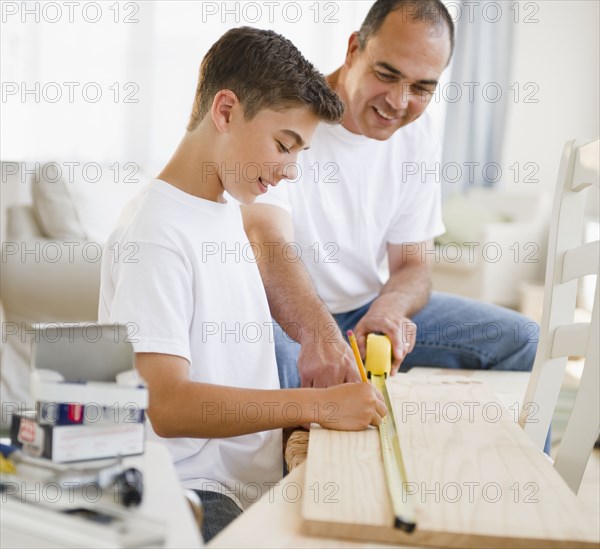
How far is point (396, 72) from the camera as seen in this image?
1.74m

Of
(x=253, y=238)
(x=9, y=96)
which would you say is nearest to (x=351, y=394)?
(x=253, y=238)

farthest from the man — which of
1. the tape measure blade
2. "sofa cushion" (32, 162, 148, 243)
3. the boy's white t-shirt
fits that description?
"sofa cushion" (32, 162, 148, 243)

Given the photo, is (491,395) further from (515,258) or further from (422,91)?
(515,258)

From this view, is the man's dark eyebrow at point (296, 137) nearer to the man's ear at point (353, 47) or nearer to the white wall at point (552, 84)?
the man's ear at point (353, 47)

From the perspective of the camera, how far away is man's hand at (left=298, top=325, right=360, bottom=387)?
126 centimetres

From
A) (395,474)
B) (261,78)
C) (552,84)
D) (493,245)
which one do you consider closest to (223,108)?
(261,78)

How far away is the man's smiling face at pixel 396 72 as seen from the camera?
1.71 meters

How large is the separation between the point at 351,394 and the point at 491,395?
0.27 metres

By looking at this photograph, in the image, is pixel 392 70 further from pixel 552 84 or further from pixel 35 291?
pixel 552 84

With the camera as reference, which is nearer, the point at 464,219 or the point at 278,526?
the point at 278,526

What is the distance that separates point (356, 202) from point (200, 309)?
0.84 meters

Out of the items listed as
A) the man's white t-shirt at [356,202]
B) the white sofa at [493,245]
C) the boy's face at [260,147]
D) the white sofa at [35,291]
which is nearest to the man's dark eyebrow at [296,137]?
the boy's face at [260,147]

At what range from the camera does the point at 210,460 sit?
3.71 ft

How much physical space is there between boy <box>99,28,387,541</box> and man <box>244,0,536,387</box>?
324 mm
